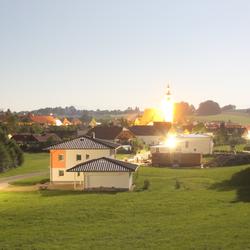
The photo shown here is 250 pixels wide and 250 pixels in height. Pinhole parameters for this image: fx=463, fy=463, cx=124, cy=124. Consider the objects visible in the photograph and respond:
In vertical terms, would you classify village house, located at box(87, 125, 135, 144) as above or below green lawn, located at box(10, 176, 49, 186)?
above

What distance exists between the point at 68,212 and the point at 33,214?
2.17 m

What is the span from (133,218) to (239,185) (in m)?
15.6

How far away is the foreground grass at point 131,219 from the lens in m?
22.4

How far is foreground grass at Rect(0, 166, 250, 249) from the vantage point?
73.6 ft

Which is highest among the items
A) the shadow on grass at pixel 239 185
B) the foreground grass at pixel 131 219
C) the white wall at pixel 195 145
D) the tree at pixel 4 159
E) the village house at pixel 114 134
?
the village house at pixel 114 134

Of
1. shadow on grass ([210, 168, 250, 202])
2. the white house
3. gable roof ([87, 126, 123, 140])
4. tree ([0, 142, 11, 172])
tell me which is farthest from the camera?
gable roof ([87, 126, 123, 140])

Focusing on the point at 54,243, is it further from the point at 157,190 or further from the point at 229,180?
the point at 229,180

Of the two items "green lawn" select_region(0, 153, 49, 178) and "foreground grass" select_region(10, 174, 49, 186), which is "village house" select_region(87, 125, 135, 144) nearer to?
"green lawn" select_region(0, 153, 49, 178)

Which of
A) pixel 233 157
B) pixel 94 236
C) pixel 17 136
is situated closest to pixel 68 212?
pixel 94 236

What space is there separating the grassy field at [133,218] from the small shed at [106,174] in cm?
170

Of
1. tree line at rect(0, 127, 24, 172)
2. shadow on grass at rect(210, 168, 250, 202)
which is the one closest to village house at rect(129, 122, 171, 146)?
tree line at rect(0, 127, 24, 172)

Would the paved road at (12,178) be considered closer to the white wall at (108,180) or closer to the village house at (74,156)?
the village house at (74,156)

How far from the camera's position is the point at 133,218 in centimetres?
2739

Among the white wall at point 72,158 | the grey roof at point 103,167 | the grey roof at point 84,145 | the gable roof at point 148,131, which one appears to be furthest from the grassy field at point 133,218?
the gable roof at point 148,131
